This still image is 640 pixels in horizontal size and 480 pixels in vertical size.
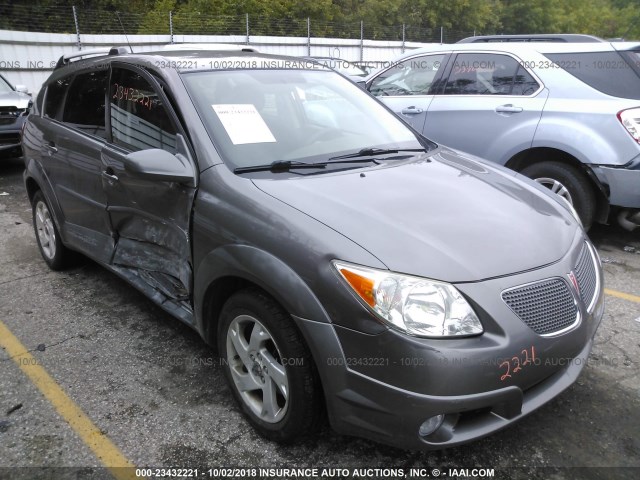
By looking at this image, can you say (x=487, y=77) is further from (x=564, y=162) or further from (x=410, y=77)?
(x=564, y=162)

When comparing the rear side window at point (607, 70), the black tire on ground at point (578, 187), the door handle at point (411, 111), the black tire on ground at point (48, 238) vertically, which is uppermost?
the rear side window at point (607, 70)

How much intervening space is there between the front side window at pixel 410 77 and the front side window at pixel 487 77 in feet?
0.82

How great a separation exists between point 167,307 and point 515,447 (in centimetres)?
194

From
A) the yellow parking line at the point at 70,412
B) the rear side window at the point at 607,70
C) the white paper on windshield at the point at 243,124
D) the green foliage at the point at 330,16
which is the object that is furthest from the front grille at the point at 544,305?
the green foliage at the point at 330,16

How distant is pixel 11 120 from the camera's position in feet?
27.8

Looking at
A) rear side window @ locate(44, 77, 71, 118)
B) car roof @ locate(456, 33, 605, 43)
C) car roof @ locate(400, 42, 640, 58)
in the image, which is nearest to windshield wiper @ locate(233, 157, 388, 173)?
rear side window @ locate(44, 77, 71, 118)

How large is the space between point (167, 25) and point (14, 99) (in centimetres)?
1270

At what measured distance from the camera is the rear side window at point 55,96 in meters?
4.24

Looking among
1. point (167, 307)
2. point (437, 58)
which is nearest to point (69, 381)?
point (167, 307)

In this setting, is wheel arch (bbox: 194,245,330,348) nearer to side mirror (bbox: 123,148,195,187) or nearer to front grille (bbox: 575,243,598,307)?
side mirror (bbox: 123,148,195,187)

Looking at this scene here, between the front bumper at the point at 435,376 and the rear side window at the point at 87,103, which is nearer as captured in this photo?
the front bumper at the point at 435,376

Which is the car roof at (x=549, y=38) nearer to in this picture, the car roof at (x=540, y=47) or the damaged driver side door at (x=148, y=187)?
the car roof at (x=540, y=47)

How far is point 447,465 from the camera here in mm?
2385

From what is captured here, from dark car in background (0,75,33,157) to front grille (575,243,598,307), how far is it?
8394mm
